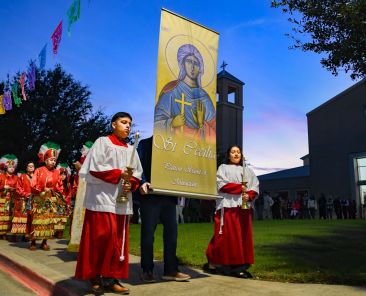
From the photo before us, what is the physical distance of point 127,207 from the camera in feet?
16.2

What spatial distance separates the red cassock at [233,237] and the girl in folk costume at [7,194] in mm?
7734

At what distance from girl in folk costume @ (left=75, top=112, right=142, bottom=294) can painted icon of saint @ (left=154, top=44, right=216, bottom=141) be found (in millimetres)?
685

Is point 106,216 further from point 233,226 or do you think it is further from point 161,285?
point 233,226

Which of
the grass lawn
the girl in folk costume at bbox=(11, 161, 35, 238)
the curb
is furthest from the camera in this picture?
the girl in folk costume at bbox=(11, 161, 35, 238)

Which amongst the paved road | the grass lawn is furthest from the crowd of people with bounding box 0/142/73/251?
the paved road

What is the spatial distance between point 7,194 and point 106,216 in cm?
843

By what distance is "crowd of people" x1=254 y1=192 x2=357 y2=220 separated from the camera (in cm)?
2850

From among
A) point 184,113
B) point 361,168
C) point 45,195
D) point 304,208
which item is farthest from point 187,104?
point 361,168

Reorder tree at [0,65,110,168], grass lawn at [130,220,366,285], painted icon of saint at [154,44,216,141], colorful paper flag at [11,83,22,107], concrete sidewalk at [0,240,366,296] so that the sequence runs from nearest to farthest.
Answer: concrete sidewalk at [0,240,366,296] → painted icon of saint at [154,44,216,141] → grass lawn at [130,220,366,285] → colorful paper flag at [11,83,22,107] → tree at [0,65,110,168]

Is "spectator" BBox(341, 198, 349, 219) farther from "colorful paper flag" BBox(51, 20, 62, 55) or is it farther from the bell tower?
"colorful paper flag" BBox(51, 20, 62, 55)

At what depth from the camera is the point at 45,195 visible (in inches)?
345

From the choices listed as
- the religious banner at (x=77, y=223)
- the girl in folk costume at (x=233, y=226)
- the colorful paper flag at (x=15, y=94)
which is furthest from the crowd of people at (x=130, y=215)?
the colorful paper flag at (x=15, y=94)

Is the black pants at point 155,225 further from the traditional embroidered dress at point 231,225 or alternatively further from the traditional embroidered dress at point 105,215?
the traditional embroidered dress at point 231,225

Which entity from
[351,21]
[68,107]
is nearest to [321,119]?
[68,107]
